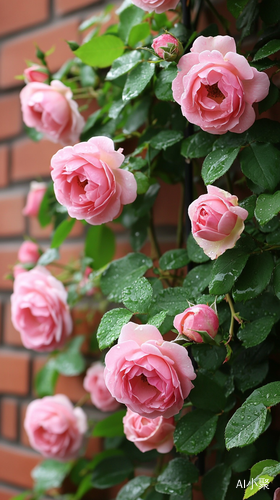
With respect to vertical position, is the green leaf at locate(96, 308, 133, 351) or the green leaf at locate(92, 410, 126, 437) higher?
the green leaf at locate(96, 308, 133, 351)

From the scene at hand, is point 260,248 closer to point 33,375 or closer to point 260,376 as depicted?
point 260,376

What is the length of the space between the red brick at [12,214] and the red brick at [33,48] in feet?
0.83

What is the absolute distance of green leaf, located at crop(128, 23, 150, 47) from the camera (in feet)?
1.96

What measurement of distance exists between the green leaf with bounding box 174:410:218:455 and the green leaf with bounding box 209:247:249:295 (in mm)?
157

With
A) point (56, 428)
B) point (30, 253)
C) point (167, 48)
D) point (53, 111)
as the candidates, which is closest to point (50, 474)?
point (56, 428)

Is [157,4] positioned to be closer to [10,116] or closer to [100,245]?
[100,245]

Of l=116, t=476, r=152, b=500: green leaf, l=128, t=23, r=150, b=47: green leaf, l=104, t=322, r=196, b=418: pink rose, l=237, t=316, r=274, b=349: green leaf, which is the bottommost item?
l=116, t=476, r=152, b=500: green leaf

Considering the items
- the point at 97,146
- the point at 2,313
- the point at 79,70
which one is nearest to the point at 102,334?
the point at 97,146

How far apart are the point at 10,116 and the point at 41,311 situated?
0.56 metres

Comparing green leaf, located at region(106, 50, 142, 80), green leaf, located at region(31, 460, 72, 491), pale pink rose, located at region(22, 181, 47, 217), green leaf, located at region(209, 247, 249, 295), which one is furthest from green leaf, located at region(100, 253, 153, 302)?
green leaf, located at region(31, 460, 72, 491)

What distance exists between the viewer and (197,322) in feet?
1.35

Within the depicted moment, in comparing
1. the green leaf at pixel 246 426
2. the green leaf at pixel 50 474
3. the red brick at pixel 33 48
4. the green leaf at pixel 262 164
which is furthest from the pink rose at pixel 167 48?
the green leaf at pixel 50 474

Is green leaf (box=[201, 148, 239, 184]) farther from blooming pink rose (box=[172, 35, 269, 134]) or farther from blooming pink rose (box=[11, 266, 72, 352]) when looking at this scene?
blooming pink rose (box=[11, 266, 72, 352])

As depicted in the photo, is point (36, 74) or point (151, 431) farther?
point (36, 74)
